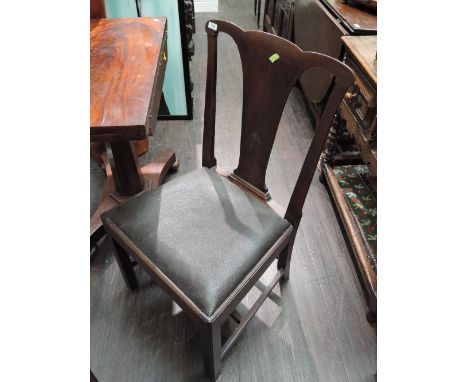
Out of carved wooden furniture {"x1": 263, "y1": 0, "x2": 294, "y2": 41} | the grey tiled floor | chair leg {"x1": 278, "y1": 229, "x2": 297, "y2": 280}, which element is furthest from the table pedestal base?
carved wooden furniture {"x1": 263, "y1": 0, "x2": 294, "y2": 41}

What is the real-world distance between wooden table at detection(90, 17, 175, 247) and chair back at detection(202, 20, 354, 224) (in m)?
0.24

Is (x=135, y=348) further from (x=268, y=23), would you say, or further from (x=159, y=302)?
(x=268, y=23)

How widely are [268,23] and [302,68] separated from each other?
9.34 feet

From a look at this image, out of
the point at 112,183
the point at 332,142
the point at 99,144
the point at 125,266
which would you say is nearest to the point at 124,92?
the point at 125,266

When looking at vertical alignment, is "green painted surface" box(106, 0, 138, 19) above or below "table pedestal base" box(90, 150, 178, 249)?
above

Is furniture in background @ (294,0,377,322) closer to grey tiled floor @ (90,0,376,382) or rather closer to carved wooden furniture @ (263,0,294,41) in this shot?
grey tiled floor @ (90,0,376,382)

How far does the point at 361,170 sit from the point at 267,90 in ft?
3.70

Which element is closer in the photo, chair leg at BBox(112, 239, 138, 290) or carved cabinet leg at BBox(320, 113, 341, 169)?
chair leg at BBox(112, 239, 138, 290)

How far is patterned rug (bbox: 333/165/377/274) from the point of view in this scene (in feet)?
4.88

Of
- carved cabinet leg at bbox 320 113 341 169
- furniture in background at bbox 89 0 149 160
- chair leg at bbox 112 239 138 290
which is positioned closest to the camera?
chair leg at bbox 112 239 138 290

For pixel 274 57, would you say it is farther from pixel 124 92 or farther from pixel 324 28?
pixel 324 28

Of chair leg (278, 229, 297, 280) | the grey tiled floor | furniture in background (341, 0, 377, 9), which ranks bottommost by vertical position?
the grey tiled floor

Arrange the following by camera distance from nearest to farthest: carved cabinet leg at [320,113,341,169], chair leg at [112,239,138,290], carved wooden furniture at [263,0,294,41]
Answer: chair leg at [112,239,138,290] < carved cabinet leg at [320,113,341,169] < carved wooden furniture at [263,0,294,41]

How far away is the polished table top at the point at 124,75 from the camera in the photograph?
36.4 inches
